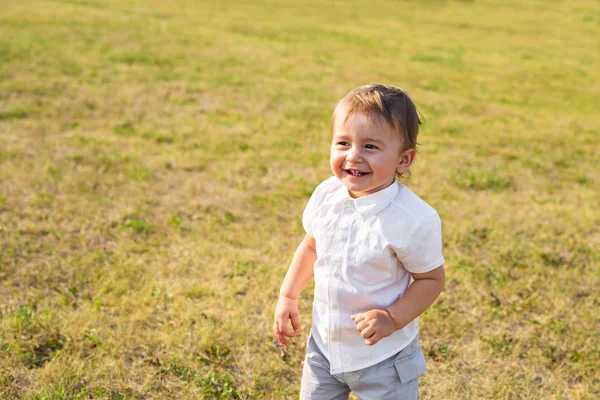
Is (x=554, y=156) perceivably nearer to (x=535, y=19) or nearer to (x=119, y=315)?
(x=119, y=315)

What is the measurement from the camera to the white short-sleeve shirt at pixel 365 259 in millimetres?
2283

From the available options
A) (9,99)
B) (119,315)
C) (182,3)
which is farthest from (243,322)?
(182,3)

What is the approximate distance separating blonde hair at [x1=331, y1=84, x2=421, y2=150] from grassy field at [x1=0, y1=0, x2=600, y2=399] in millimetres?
1850

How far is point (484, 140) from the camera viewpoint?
8492 millimetres

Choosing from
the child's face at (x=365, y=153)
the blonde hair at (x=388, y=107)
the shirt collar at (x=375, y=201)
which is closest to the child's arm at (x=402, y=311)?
the shirt collar at (x=375, y=201)

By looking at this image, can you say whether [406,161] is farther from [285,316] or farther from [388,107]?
[285,316]

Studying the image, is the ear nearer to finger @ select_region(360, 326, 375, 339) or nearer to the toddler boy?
the toddler boy

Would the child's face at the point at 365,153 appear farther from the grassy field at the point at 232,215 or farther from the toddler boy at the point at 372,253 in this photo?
the grassy field at the point at 232,215

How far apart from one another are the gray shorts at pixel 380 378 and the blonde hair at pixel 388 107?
880mm

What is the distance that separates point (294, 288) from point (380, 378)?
1.84ft

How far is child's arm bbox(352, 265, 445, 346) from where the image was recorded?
2.25 metres

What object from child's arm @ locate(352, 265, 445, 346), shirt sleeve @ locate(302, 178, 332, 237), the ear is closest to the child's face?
the ear

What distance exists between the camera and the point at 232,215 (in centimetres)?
572

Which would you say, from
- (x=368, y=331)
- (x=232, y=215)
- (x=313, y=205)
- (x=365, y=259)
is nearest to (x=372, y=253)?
(x=365, y=259)
